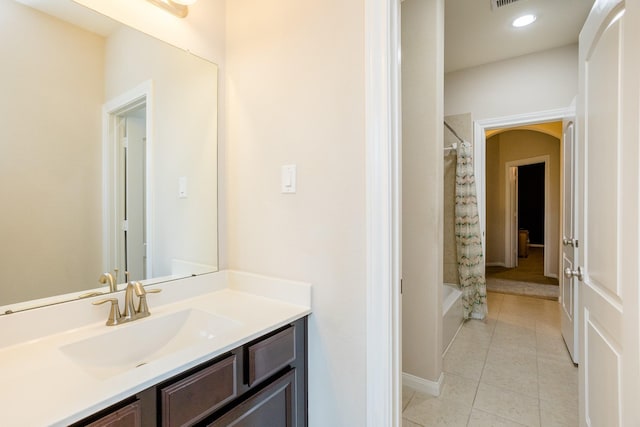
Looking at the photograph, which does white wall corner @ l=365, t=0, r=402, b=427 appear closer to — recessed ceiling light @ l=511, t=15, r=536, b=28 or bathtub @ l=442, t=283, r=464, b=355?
bathtub @ l=442, t=283, r=464, b=355

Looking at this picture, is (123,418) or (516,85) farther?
(516,85)

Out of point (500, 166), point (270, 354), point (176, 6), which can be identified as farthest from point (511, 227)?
point (176, 6)

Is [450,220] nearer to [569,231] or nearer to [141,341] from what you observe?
[569,231]

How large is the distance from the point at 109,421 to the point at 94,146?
0.97 m

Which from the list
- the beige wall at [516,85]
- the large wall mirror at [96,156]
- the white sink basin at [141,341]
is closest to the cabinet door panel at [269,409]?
the white sink basin at [141,341]

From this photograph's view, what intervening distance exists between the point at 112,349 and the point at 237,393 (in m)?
0.47

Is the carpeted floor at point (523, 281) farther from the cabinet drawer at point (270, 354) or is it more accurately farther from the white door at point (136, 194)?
the white door at point (136, 194)

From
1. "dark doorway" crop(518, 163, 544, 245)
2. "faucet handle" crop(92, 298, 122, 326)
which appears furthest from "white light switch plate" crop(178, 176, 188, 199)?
"dark doorway" crop(518, 163, 544, 245)

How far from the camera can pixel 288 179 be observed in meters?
1.33

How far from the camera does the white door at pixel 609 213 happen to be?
2.73 ft

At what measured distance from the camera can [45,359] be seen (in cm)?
87

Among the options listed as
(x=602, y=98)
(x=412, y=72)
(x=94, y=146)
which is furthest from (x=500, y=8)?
(x=94, y=146)

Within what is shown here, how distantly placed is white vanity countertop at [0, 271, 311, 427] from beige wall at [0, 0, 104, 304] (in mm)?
148

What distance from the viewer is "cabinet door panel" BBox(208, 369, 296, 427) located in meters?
0.96
